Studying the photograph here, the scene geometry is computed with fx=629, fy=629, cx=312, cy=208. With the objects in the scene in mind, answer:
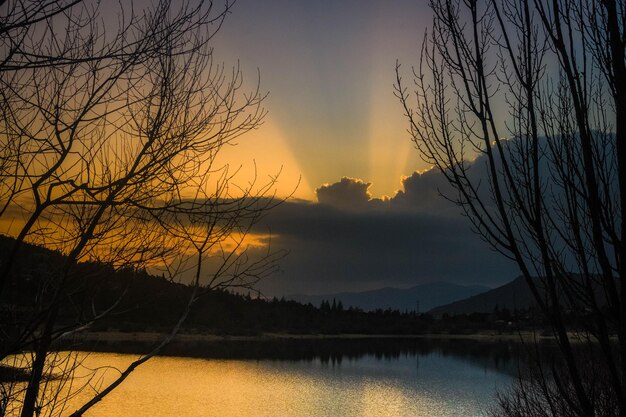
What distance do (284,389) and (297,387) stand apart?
1538mm

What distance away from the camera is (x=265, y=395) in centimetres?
4291

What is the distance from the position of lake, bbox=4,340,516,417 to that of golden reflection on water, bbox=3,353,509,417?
0.20 feet

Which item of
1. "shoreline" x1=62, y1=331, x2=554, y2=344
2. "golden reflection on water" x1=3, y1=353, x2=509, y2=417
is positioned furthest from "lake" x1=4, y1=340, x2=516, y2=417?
"shoreline" x1=62, y1=331, x2=554, y2=344

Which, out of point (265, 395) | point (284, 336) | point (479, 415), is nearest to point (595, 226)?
point (479, 415)

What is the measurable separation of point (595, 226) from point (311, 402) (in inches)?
1567

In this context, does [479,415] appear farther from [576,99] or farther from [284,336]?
[284,336]

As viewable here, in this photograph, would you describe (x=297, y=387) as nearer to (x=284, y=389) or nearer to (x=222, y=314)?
(x=284, y=389)

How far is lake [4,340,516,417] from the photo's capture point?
1465 inches

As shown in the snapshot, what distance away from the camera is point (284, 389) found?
45.8 m

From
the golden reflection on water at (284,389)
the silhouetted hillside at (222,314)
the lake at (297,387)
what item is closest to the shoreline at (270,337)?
the silhouetted hillside at (222,314)

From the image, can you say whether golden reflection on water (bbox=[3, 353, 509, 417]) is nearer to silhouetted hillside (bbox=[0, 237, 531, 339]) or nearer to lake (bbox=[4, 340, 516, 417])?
lake (bbox=[4, 340, 516, 417])

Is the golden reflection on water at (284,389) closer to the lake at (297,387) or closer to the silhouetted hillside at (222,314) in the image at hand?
the lake at (297,387)

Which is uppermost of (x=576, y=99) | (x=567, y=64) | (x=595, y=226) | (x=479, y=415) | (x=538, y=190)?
(x=567, y=64)

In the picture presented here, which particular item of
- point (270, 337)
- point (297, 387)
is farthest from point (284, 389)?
point (270, 337)
